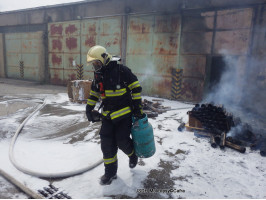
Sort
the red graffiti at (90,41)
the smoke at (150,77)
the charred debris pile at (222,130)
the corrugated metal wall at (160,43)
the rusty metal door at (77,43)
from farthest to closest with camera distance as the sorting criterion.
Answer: the red graffiti at (90,41)
the rusty metal door at (77,43)
the smoke at (150,77)
the corrugated metal wall at (160,43)
the charred debris pile at (222,130)

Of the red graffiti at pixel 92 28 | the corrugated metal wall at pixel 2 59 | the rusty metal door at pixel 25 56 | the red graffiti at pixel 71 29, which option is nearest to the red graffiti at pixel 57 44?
the red graffiti at pixel 71 29

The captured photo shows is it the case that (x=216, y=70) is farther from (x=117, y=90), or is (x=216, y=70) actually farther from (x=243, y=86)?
(x=117, y=90)

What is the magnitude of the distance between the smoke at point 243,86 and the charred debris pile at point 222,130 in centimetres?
261

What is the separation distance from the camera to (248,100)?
7695 mm

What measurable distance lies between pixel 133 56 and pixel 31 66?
8.95 metres

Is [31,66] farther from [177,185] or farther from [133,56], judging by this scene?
[177,185]

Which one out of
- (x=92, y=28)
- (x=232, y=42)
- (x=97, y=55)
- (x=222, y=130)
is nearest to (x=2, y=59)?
(x=92, y=28)

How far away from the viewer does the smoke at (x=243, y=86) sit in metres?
7.36

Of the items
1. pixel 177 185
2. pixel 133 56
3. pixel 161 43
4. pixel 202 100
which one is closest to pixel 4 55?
pixel 133 56

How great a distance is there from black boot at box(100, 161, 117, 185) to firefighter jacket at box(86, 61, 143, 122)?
689 mm

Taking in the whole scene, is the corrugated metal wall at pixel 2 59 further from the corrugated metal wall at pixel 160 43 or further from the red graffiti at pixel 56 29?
the red graffiti at pixel 56 29

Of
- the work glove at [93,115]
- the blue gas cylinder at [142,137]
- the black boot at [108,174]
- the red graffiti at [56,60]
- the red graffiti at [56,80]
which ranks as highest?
the red graffiti at [56,60]

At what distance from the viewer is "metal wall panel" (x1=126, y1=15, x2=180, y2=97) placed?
9188mm

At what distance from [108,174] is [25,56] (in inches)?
599
